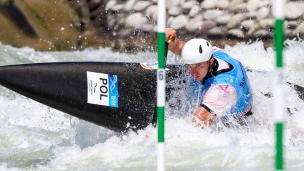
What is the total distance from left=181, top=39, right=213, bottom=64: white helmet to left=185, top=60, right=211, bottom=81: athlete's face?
0.04 meters

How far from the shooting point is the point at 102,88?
5.54m

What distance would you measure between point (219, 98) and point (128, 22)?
6.26m

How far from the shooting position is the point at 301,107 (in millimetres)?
5918

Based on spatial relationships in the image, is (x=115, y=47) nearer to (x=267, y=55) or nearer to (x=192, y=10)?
(x=192, y=10)

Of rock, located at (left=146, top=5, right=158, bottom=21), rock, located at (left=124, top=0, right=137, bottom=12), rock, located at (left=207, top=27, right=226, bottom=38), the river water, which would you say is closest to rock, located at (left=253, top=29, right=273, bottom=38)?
rock, located at (left=207, top=27, right=226, bottom=38)

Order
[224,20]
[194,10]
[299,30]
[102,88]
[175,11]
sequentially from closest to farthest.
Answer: [102,88] → [299,30] → [224,20] → [194,10] → [175,11]

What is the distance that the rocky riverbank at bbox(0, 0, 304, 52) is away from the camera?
10.7 metres

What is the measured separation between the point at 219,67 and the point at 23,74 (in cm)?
148

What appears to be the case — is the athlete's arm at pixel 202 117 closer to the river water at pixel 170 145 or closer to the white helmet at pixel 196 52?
the river water at pixel 170 145

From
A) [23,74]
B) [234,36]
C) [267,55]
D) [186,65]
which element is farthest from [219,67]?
[234,36]

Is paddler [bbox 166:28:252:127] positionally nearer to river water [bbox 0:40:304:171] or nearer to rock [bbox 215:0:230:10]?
river water [bbox 0:40:304:171]

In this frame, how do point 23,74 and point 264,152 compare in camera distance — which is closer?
point 264,152

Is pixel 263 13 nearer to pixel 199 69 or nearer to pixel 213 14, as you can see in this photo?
pixel 213 14

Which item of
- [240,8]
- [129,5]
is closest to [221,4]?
[240,8]
